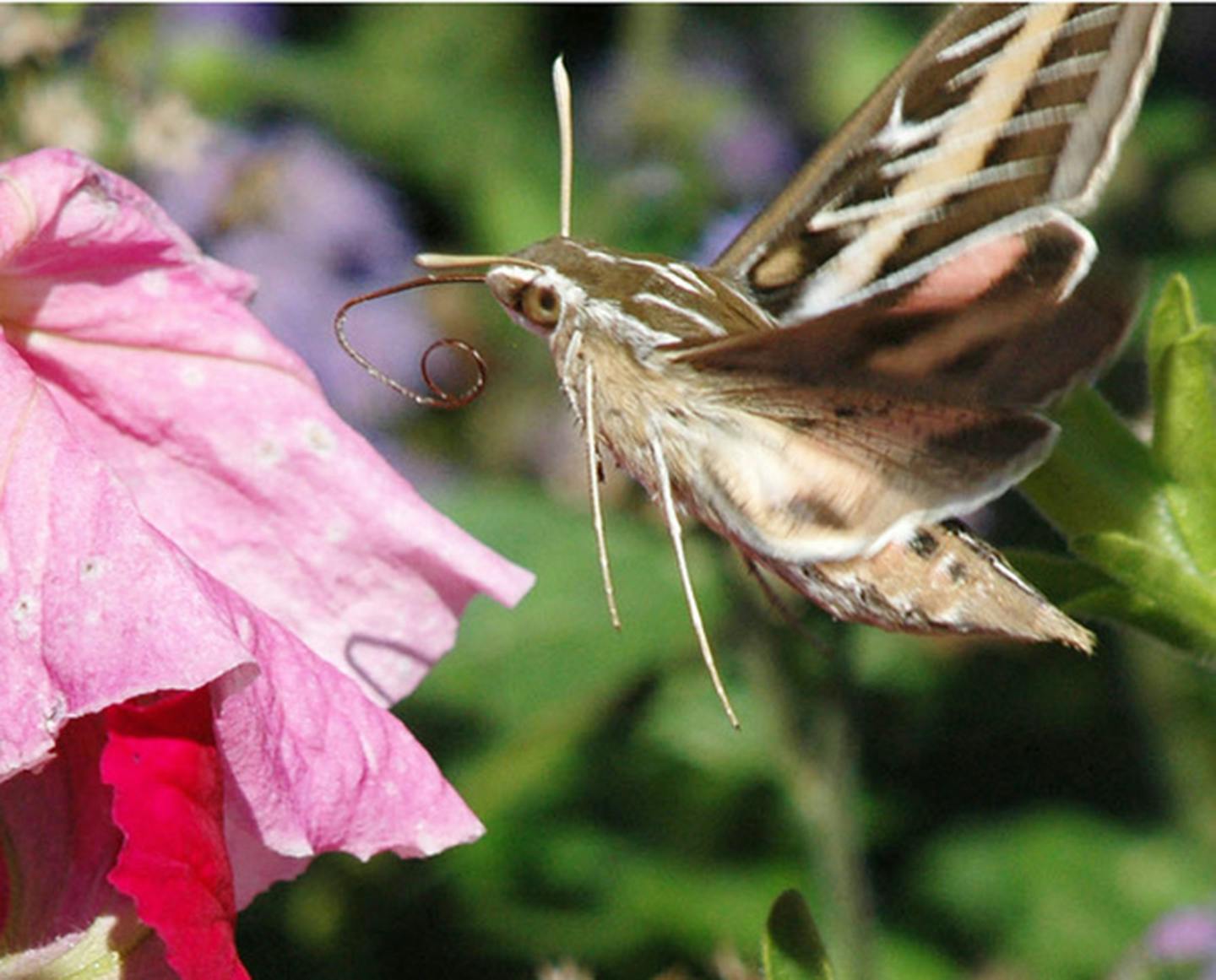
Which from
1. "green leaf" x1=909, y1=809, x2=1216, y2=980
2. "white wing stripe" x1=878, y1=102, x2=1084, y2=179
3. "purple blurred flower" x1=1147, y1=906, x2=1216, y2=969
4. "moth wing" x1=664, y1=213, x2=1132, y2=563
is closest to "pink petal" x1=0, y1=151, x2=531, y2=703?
"moth wing" x1=664, y1=213, x2=1132, y2=563

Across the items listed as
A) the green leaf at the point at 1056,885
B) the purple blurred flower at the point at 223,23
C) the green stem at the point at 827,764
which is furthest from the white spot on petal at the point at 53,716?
the purple blurred flower at the point at 223,23

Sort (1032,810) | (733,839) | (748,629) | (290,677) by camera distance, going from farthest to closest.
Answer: (1032,810)
(733,839)
(748,629)
(290,677)

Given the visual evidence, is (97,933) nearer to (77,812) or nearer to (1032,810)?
(77,812)

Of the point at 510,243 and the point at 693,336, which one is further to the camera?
the point at 510,243

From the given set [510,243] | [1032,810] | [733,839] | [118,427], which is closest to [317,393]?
[118,427]

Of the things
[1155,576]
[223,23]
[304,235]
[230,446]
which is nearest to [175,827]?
[230,446]

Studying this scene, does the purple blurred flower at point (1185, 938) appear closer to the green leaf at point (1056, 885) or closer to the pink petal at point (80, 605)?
the green leaf at point (1056, 885)

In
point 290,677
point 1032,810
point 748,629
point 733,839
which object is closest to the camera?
point 290,677
